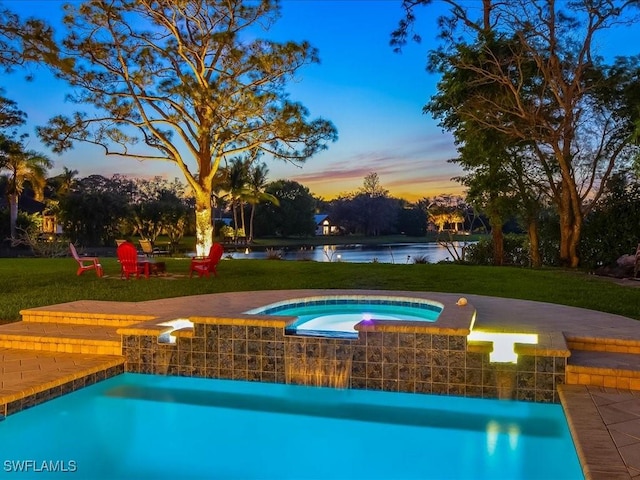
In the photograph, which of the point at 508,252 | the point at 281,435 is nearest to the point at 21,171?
the point at 508,252

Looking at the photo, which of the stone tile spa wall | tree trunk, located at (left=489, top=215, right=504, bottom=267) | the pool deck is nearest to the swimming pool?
the pool deck

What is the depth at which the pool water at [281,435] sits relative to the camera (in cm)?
356

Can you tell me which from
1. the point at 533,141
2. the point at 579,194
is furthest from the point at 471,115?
the point at 579,194

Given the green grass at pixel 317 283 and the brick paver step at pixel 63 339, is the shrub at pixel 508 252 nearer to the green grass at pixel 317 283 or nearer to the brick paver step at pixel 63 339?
the green grass at pixel 317 283

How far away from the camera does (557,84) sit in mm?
13867

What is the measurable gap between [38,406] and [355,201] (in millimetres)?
55358

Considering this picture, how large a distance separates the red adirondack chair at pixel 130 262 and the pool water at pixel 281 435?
6.14 metres

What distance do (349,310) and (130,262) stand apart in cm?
543

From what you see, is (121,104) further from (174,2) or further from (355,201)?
(355,201)

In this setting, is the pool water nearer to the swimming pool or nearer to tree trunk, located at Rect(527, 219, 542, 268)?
the swimming pool

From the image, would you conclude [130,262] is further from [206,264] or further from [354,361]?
[354,361]

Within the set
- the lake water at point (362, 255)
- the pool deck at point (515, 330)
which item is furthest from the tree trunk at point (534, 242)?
the pool deck at point (515, 330)

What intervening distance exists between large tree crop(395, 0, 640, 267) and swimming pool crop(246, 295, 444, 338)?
796 centimetres

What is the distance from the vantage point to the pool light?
14.9 feet
